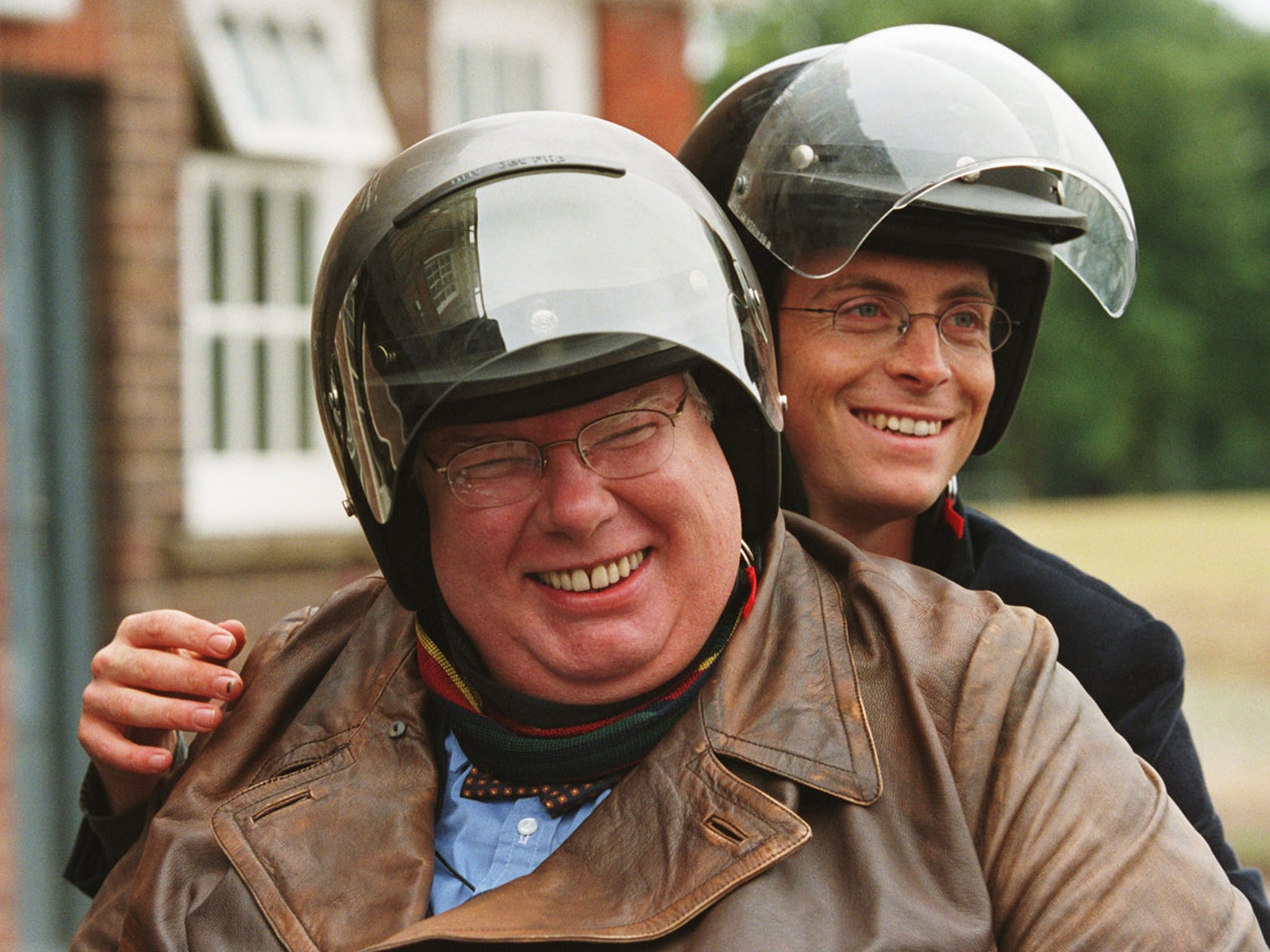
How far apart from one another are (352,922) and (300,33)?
5.15 metres

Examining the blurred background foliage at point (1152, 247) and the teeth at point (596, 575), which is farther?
the blurred background foliage at point (1152, 247)

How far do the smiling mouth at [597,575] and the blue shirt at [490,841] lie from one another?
10.1 inches

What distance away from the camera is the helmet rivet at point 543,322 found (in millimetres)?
1870

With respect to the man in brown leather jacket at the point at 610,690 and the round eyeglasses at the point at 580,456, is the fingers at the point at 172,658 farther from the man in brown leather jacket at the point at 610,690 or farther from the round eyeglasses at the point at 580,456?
the round eyeglasses at the point at 580,456

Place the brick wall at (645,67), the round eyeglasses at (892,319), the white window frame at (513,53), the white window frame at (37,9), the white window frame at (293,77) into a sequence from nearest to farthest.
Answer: the round eyeglasses at (892,319) < the white window frame at (37,9) < the white window frame at (293,77) < the white window frame at (513,53) < the brick wall at (645,67)

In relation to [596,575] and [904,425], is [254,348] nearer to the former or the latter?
[904,425]

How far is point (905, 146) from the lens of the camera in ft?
7.80

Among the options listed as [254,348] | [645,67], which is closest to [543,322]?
[254,348]

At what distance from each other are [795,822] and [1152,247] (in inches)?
1518

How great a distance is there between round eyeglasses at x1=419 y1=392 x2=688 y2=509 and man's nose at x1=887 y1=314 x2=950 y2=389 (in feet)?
1.90

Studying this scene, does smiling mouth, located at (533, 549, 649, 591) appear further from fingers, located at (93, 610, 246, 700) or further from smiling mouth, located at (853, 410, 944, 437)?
smiling mouth, located at (853, 410, 944, 437)

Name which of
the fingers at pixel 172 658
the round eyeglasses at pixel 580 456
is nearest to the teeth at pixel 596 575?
the round eyeglasses at pixel 580 456

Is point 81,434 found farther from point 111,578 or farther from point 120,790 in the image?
point 120,790

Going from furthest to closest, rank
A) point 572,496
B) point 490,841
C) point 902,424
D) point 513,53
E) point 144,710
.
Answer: point 513,53 < point 902,424 < point 144,710 < point 490,841 < point 572,496
